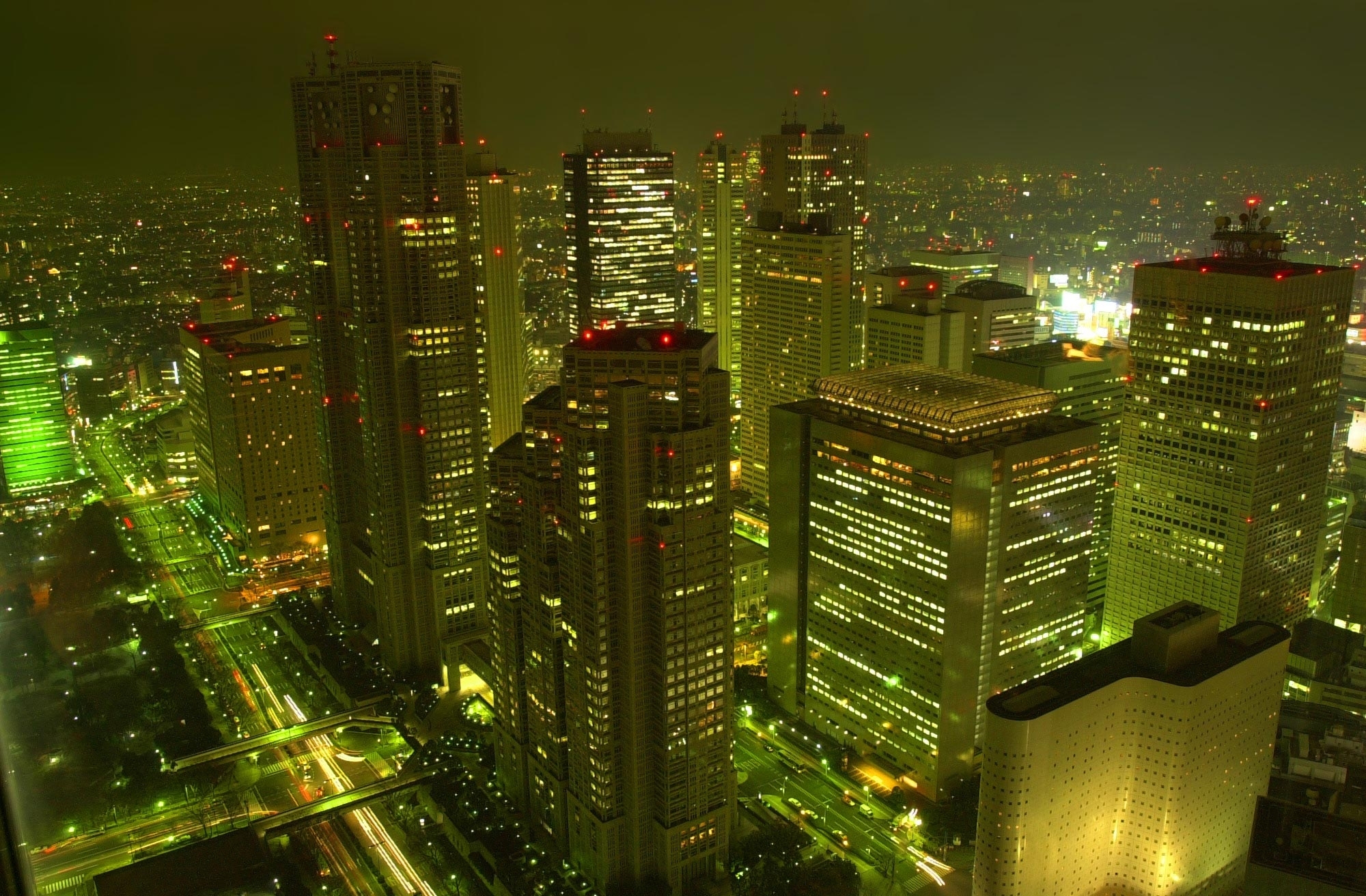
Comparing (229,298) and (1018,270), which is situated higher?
(1018,270)

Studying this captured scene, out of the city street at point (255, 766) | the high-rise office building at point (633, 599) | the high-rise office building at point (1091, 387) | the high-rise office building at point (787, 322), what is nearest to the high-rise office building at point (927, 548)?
the high-rise office building at point (1091, 387)

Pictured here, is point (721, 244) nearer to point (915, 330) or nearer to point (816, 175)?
point (816, 175)

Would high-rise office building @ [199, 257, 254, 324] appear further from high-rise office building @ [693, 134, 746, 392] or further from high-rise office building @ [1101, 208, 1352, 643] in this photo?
high-rise office building @ [1101, 208, 1352, 643]

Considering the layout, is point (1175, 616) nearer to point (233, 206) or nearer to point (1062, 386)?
point (1062, 386)

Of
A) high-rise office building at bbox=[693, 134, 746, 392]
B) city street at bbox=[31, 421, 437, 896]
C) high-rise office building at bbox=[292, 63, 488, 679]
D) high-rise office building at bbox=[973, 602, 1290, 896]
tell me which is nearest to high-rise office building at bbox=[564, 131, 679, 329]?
high-rise office building at bbox=[693, 134, 746, 392]

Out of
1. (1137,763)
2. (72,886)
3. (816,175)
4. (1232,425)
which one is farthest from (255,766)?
(816,175)

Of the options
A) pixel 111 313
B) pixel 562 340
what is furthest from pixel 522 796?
pixel 562 340
